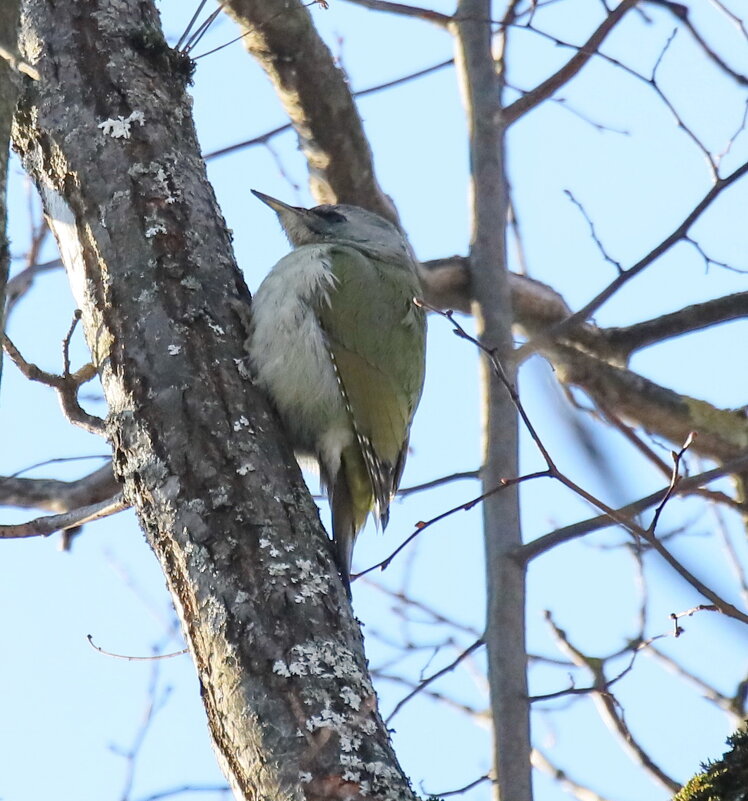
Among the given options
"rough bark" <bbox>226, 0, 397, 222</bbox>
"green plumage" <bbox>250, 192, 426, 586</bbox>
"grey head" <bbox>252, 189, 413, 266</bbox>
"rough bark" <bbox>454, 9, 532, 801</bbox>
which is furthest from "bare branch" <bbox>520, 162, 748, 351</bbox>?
"rough bark" <bbox>226, 0, 397, 222</bbox>

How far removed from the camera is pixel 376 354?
4246 mm

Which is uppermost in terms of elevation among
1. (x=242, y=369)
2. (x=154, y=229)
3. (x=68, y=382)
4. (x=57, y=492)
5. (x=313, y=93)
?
(x=313, y=93)

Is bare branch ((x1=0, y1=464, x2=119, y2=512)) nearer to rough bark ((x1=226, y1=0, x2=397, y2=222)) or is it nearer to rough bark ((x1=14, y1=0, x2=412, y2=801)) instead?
rough bark ((x1=14, y1=0, x2=412, y2=801))

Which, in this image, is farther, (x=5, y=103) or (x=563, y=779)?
(x=563, y=779)

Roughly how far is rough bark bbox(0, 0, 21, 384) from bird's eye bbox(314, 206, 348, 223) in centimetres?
335

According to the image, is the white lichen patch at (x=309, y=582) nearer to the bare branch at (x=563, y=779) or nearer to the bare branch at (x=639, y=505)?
the bare branch at (x=639, y=505)

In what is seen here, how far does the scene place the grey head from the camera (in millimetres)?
4859

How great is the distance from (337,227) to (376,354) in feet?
2.97

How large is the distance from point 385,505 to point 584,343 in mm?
1633

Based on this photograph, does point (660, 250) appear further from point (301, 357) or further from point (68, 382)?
point (68, 382)

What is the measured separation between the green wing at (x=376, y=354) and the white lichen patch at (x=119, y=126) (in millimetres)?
1032

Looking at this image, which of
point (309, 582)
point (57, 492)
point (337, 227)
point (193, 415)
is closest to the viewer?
point (309, 582)

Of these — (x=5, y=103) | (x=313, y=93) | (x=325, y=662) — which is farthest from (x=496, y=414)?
(x=5, y=103)

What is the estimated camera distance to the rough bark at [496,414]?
3.03m
